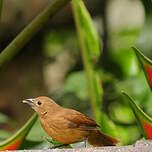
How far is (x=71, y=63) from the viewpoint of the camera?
4.46 metres

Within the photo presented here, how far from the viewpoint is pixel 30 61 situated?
5133mm

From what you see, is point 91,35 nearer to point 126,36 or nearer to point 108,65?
point 108,65

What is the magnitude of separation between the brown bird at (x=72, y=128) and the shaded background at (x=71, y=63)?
0.84 m

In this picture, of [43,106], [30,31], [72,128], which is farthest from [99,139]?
[30,31]

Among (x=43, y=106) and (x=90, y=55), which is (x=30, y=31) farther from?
(x=90, y=55)

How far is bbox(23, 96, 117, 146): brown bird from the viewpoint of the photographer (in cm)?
180

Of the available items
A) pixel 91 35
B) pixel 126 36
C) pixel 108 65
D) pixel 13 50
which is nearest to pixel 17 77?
pixel 126 36

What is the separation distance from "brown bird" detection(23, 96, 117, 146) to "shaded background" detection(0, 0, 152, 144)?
840 mm

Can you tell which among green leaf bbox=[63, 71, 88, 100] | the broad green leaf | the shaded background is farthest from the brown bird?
green leaf bbox=[63, 71, 88, 100]

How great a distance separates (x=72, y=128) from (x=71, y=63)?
104 inches

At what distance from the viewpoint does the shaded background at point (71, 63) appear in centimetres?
312

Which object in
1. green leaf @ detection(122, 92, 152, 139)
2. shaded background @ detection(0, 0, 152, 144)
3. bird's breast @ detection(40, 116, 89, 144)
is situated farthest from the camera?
shaded background @ detection(0, 0, 152, 144)

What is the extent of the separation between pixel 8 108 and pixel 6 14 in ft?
2.11

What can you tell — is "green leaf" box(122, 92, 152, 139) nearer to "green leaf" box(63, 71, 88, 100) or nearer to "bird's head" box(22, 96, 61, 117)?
"bird's head" box(22, 96, 61, 117)
